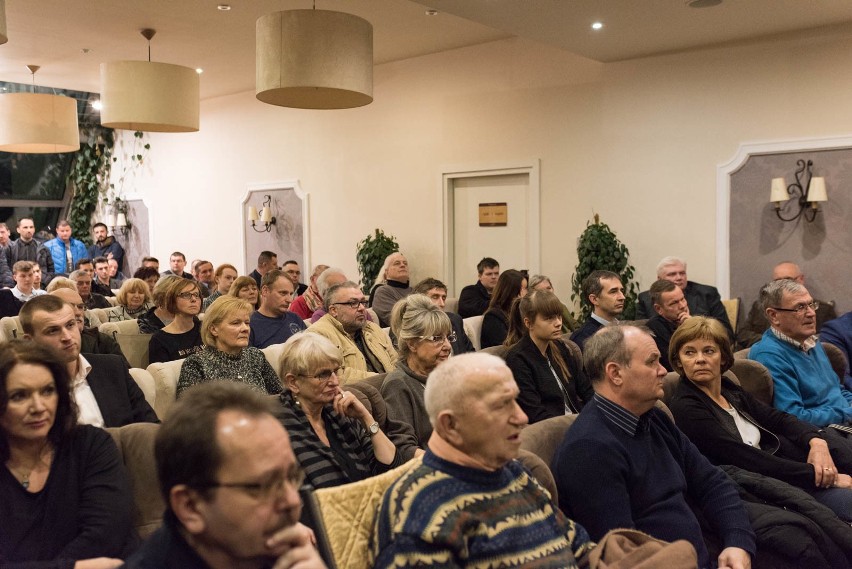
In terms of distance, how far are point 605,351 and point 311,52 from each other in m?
2.47

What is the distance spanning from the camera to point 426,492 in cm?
180

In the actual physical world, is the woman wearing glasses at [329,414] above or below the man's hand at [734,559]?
above

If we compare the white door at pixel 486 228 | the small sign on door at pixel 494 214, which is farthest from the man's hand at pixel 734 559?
the small sign on door at pixel 494 214

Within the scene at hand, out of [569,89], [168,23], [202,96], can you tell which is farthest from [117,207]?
[569,89]

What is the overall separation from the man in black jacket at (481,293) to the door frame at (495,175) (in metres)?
0.74

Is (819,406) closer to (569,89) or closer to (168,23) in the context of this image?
(569,89)

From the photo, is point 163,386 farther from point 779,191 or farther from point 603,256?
point 779,191

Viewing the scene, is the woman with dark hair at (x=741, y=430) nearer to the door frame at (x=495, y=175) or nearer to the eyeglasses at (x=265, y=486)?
the eyeglasses at (x=265, y=486)

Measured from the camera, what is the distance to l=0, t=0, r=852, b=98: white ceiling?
5652mm

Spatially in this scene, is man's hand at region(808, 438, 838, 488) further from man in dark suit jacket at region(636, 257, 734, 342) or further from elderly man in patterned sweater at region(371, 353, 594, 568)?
man in dark suit jacket at region(636, 257, 734, 342)

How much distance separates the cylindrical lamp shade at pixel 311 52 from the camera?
165 inches

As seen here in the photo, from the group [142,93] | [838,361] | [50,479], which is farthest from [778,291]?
[142,93]

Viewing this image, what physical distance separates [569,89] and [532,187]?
105 centimetres

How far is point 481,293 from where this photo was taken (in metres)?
7.54
